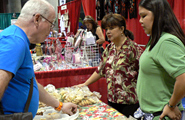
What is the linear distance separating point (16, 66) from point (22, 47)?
0.09 metres

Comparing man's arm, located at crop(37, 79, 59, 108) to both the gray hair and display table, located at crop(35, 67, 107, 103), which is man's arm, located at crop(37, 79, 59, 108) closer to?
the gray hair

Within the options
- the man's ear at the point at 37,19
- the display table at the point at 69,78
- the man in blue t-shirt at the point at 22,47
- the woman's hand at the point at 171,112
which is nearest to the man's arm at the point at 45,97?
the man in blue t-shirt at the point at 22,47

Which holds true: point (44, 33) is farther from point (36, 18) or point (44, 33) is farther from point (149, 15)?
point (149, 15)

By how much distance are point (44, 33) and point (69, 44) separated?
2549 millimetres

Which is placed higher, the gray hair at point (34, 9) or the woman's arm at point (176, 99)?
the gray hair at point (34, 9)

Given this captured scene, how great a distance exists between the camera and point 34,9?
1060 millimetres

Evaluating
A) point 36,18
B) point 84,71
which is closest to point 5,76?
→ point 36,18

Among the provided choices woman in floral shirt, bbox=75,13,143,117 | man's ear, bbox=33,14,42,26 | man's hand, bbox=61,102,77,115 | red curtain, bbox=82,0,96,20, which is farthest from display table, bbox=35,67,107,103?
red curtain, bbox=82,0,96,20

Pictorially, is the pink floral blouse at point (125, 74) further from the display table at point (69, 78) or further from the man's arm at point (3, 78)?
the man's arm at point (3, 78)

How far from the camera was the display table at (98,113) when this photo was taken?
5.35 ft

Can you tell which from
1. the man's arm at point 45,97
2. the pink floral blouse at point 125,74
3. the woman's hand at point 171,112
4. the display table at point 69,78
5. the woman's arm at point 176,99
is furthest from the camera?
the display table at point 69,78

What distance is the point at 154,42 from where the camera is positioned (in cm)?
134

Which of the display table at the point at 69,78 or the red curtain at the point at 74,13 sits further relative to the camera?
the red curtain at the point at 74,13

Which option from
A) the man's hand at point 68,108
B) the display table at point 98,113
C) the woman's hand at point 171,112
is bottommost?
the display table at point 98,113
